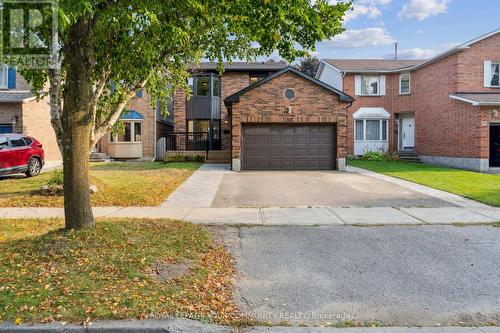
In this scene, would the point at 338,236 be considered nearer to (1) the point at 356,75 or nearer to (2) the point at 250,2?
(2) the point at 250,2

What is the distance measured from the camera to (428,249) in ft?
20.1

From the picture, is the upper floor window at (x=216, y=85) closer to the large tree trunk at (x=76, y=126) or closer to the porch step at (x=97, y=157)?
the porch step at (x=97, y=157)

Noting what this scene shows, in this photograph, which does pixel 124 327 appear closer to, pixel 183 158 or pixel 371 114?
pixel 183 158

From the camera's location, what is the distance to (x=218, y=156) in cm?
2523

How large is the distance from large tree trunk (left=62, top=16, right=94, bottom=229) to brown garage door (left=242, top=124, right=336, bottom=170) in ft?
46.1

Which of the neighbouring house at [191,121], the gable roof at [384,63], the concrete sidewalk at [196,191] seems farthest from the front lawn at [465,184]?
the neighbouring house at [191,121]

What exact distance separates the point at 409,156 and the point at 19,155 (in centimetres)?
2324

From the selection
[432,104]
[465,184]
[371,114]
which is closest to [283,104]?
[465,184]

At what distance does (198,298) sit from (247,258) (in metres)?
1.70

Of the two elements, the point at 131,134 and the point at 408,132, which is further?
the point at 408,132

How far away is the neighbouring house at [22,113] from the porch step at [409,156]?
73.9ft

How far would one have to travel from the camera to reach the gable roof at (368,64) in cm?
2617

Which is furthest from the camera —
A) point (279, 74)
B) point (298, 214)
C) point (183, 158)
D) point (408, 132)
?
point (408, 132)

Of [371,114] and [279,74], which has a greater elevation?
[279,74]
